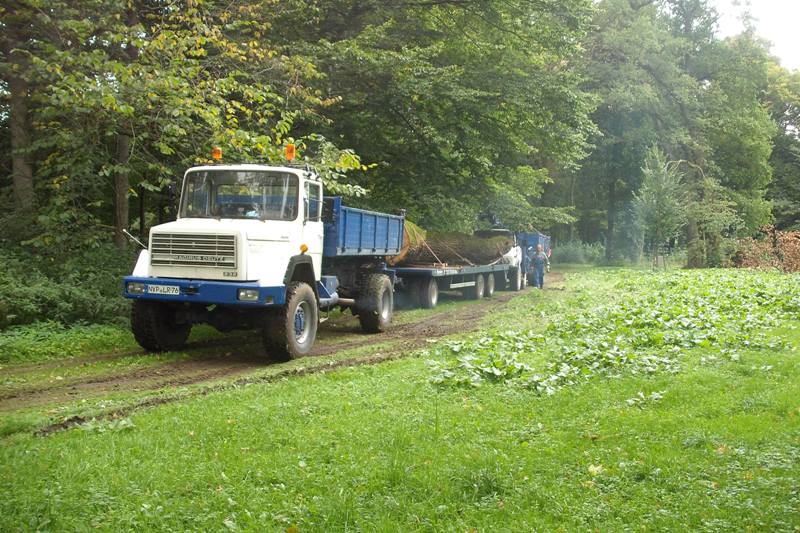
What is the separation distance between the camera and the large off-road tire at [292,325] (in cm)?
967

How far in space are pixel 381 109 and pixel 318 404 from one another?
12.4m

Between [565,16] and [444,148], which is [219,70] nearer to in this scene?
[444,148]

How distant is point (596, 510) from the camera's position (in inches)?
165

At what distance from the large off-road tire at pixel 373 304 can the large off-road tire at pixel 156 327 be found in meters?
3.34

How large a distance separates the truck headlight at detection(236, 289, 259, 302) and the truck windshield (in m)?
1.45

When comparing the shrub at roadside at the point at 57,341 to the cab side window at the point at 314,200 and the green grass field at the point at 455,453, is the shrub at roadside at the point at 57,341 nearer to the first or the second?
the cab side window at the point at 314,200

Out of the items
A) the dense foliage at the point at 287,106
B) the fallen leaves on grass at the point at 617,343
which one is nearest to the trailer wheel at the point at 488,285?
the dense foliage at the point at 287,106

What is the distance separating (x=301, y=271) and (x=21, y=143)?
24.6 ft

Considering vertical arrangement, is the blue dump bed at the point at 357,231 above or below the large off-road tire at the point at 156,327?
above

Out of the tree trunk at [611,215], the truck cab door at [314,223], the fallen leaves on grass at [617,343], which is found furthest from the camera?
the tree trunk at [611,215]

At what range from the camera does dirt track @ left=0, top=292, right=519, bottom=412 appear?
7.72 metres

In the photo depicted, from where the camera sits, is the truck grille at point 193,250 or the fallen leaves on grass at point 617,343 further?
the truck grille at point 193,250

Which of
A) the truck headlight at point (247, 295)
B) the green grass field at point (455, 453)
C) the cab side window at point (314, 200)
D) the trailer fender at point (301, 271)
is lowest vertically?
the green grass field at point (455, 453)

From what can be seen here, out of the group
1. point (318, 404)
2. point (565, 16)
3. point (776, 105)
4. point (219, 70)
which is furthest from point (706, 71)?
point (318, 404)
